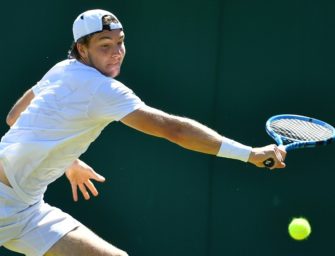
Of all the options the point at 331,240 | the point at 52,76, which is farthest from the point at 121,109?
the point at 331,240

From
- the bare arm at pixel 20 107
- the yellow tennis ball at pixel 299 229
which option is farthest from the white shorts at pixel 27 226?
the yellow tennis ball at pixel 299 229

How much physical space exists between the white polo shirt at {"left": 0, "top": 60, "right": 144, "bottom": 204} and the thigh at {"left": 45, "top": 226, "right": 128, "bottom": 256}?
300mm

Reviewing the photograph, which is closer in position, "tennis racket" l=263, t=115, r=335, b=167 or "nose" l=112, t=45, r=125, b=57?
"nose" l=112, t=45, r=125, b=57

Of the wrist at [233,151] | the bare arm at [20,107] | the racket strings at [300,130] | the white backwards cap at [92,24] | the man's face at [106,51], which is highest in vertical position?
the white backwards cap at [92,24]

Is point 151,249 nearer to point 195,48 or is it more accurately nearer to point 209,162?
point 209,162

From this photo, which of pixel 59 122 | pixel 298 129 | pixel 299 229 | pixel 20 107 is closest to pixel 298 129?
pixel 298 129

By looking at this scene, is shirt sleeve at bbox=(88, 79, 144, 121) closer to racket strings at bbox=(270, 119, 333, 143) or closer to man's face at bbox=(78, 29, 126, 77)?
man's face at bbox=(78, 29, 126, 77)

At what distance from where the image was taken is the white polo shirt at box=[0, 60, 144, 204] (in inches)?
166

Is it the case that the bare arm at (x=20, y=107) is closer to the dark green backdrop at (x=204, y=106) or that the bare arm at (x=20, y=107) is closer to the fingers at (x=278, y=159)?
the dark green backdrop at (x=204, y=106)

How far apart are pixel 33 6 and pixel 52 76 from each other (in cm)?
147

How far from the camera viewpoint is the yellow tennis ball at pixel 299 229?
224 inches

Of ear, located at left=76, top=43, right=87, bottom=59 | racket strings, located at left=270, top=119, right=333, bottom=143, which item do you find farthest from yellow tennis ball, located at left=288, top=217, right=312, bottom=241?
ear, located at left=76, top=43, right=87, bottom=59

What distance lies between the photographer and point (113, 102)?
4188 mm

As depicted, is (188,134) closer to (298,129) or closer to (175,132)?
(175,132)
